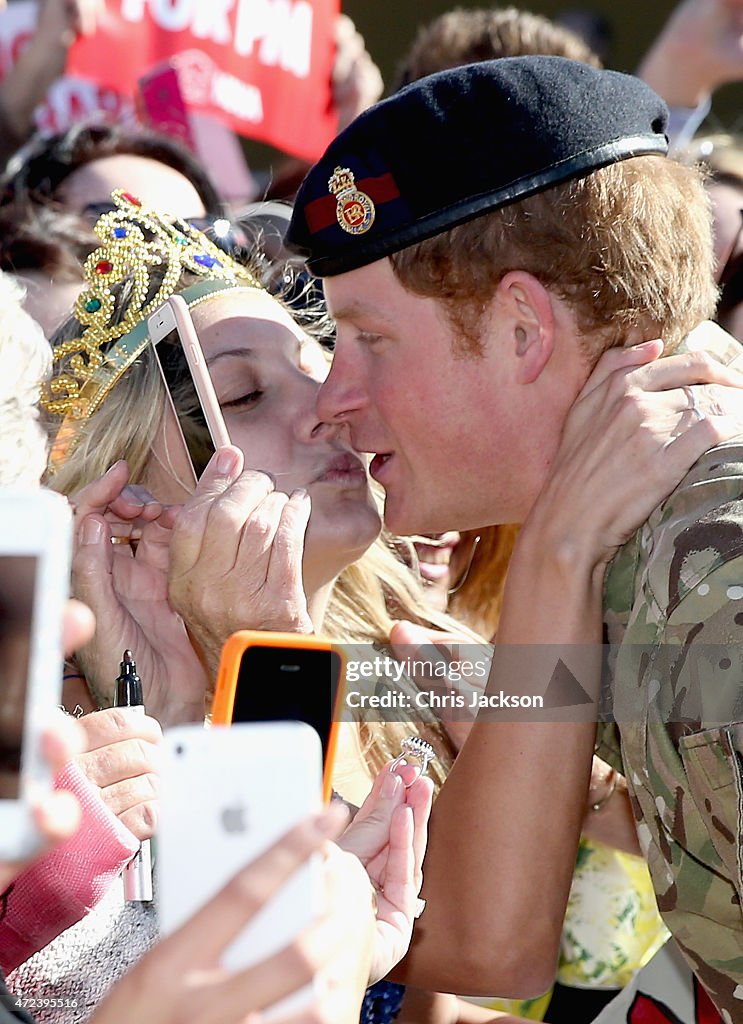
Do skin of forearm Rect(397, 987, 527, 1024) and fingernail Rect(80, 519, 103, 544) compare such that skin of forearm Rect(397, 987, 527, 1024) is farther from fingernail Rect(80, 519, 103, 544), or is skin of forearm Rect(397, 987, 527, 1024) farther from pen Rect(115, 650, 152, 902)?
fingernail Rect(80, 519, 103, 544)

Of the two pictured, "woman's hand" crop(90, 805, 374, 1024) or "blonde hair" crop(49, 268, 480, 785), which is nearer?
"woman's hand" crop(90, 805, 374, 1024)

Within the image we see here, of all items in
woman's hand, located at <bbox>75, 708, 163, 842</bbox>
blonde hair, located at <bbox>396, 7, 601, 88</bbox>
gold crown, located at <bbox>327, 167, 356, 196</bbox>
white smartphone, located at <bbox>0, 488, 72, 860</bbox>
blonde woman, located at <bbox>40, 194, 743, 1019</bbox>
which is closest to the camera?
white smartphone, located at <bbox>0, 488, 72, 860</bbox>

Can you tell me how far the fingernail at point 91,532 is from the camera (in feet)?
6.40

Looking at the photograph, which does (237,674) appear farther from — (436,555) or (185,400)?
(436,555)

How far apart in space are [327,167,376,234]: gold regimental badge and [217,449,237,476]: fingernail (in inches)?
14.6

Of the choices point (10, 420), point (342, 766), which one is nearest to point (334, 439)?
point (342, 766)

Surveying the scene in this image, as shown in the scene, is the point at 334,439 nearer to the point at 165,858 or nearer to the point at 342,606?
the point at 342,606

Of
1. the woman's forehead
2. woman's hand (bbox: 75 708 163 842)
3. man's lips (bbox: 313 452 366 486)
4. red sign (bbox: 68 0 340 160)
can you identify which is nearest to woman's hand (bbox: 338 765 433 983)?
woman's hand (bbox: 75 708 163 842)

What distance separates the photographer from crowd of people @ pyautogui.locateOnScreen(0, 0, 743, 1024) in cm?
142

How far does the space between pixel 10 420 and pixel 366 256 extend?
74 cm

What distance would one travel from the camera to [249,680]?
3.35ft

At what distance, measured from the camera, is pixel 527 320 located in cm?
189

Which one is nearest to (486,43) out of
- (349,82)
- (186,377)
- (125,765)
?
(349,82)

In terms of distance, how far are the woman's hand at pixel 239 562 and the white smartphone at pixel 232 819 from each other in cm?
91
